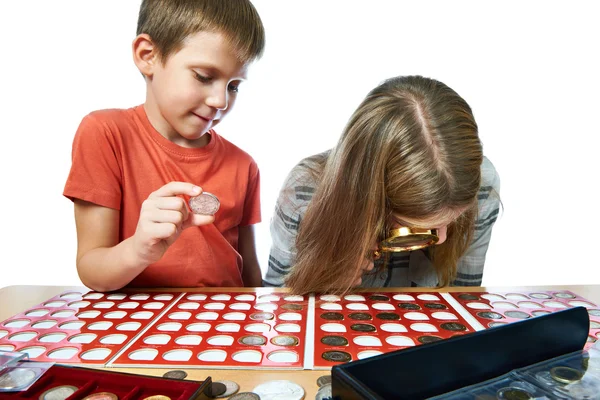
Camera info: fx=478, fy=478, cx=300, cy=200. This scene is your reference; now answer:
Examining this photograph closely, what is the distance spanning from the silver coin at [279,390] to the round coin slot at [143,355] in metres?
0.18

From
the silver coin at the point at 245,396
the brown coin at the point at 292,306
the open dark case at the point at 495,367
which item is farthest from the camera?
the brown coin at the point at 292,306

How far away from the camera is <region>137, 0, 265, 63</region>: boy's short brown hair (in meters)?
1.03

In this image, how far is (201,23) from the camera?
3.39 feet

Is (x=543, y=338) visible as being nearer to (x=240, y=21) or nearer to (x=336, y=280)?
(x=336, y=280)

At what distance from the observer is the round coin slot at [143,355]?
2.26 feet

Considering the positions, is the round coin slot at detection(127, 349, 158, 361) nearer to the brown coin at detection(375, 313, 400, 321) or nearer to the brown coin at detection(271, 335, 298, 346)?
the brown coin at detection(271, 335, 298, 346)

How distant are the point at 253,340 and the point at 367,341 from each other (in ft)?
0.58

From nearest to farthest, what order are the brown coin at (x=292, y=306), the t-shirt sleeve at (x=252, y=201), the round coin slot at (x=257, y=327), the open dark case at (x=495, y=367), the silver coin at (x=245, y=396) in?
the open dark case at (x=495, y=367), the silver coin at (x=245, y=396), the round coin slot at (x=257, y=327), the brown coin at (x=292, y=306), the t-shirt sleeve at (x=252, y=201)

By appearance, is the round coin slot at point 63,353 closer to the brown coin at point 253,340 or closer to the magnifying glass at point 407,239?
the brown coin at point 253,340

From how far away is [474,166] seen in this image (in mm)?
A: 921

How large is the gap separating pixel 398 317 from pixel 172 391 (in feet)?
1.43

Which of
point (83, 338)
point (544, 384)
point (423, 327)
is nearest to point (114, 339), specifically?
point (83, 338)

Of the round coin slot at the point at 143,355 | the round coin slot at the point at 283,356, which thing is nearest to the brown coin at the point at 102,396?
the round coin slot at the point at 143,355

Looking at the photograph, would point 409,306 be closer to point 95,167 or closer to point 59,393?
point 59,393
